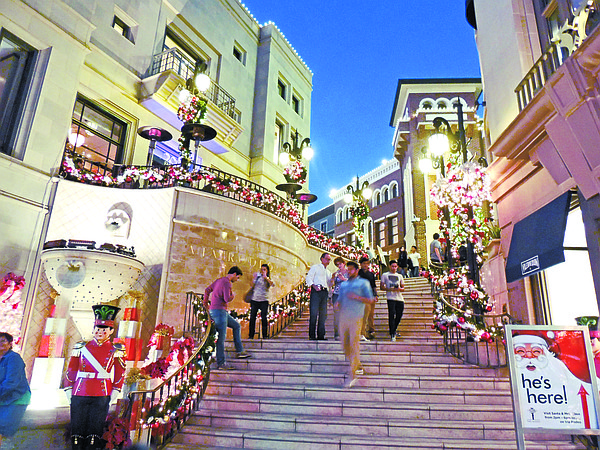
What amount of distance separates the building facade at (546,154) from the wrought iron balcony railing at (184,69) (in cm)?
1142

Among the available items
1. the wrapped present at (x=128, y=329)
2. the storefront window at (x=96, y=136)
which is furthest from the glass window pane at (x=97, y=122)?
the wrapped present at (x=128, y=329)

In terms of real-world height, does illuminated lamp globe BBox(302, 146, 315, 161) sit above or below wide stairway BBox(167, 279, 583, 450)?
above

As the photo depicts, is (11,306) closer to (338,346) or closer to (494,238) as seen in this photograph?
(338,346)

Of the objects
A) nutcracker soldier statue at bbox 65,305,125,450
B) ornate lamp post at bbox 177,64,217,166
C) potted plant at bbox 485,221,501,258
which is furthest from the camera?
ornate lamp post at bbox 177,64,217,166

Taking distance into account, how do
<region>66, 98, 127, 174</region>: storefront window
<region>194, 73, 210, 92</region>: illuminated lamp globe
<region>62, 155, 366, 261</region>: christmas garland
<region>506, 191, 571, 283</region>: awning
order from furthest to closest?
<region>66, 98, 127, 174</region>: storefront window
<region>194, 73, 210, 92</region>: illuminated lamp globe
<region>62, 155, 366, 261</region>: christmas garland
<region>506, 191, 571, 283</region>: awning

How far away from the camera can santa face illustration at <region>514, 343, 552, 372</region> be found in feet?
12.1

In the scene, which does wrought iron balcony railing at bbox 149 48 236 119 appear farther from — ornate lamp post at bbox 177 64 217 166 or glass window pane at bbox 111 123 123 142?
glass window pane at bbox 111 123 123 142

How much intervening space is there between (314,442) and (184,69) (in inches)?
674

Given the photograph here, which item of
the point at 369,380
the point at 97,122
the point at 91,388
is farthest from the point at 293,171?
the point at 91,388

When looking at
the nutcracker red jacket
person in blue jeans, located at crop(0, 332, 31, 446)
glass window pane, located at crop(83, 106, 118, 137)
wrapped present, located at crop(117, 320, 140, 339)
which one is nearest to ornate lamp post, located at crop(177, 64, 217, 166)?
glass window pane, located at crop(83, 106, 118, 137)

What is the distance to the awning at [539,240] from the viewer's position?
729cm

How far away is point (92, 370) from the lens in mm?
5359

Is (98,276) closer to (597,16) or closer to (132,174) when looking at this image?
(132,174)

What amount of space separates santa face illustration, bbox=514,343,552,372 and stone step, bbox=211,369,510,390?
319 cm
